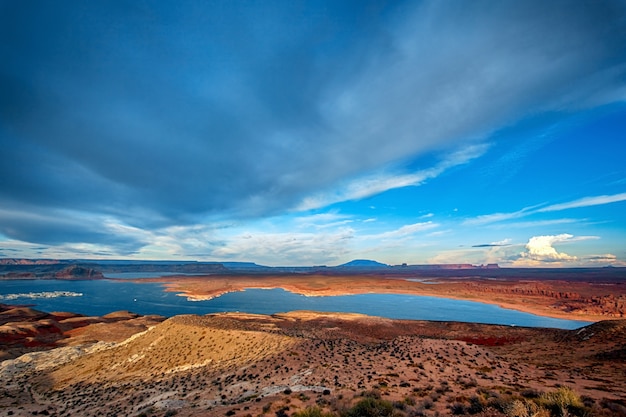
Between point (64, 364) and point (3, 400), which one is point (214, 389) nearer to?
point (3, 400)

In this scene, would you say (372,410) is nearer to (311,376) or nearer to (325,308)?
(311,376)

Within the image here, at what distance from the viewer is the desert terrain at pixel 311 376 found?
11.4 metres

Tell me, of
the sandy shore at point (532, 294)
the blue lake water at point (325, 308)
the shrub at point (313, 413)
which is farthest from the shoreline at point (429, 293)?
the shrub at point (313, 413)

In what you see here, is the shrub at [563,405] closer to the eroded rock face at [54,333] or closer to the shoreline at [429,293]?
the eroded rock face at [54,333]

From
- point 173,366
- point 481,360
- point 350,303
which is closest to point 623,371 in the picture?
point 481,360

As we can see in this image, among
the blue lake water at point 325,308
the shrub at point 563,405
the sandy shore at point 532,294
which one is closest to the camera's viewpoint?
the shrub at point 563,405

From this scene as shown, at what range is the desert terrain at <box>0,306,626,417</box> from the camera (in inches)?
447

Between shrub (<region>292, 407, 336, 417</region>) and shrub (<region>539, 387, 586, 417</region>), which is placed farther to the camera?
shrub (<region>292, 407, 336, 417</region>)

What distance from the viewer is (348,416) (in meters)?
9.96

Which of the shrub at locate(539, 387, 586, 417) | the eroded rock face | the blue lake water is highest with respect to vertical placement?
the shrub at locate(539, 387, 586, 417)

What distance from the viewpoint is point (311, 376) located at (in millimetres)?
16875

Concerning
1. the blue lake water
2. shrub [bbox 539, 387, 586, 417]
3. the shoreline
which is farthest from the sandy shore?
shrub [bbox 539, 387, 586, 417]

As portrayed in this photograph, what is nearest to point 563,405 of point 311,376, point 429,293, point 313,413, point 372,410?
point 372,410

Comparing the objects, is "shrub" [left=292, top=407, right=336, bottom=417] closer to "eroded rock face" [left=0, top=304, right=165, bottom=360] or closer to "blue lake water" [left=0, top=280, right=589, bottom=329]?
"eroded rock face" [left=0, top=304, right=165, bottom=360]
